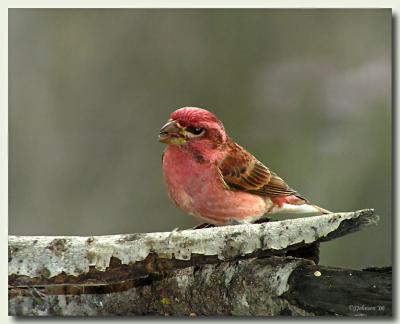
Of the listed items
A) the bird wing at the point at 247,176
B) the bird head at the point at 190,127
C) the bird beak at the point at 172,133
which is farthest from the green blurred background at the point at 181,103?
the bird beak at the point at 172,133

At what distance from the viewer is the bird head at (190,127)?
127 inches

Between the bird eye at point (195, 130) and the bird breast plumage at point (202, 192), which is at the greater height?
the bird eye at point (195, 130)

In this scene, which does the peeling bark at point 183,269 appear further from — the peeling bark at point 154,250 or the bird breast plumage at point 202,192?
the bird breast plumage at point 202,192

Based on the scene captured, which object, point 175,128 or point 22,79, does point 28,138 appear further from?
point 175,128

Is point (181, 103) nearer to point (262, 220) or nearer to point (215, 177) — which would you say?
point (215, 177)

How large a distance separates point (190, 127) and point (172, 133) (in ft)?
0.27

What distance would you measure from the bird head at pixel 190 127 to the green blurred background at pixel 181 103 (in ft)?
0.67

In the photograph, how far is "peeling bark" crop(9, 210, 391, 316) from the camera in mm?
3223

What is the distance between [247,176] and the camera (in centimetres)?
344

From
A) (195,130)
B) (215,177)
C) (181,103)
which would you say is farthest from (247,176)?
(181,103)

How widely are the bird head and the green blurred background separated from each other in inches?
8.0

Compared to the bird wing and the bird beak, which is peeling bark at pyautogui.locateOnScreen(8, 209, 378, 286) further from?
the bird beak

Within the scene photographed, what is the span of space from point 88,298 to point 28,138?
0.79 m
